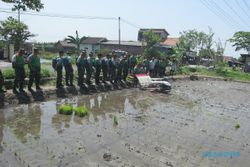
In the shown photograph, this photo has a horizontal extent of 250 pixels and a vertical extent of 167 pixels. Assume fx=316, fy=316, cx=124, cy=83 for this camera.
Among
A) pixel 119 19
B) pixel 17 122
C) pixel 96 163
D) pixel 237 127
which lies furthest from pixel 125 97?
pixel 119 19

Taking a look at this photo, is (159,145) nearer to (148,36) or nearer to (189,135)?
(189,135)

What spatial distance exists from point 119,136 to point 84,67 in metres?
7.86

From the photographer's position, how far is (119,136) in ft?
29.9

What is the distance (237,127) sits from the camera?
468 inches

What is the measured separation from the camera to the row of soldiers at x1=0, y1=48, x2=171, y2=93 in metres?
12.7

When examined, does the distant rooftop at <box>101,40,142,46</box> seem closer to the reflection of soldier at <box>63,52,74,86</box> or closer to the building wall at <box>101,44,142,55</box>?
the building wall at <box>101,44,142,55</box>

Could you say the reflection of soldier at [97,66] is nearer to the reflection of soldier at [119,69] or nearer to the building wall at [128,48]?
the reflection of soldier at [119,69]

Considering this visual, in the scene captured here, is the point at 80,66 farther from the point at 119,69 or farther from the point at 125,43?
the point at 125,43

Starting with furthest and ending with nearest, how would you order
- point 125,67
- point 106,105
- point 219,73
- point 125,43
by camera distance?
point 125,43
point 219,73
point 125,67
point 106,105

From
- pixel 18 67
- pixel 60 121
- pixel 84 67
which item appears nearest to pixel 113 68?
pixel 84 67

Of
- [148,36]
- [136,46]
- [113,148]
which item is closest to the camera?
[113,148]

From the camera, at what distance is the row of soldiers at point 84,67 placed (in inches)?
499

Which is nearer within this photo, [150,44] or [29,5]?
[29,5]

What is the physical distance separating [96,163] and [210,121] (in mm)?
6920
